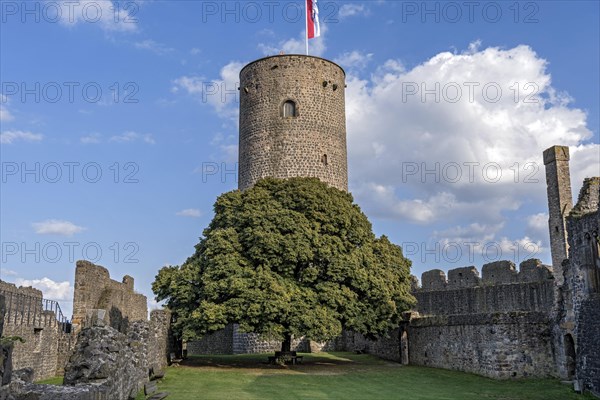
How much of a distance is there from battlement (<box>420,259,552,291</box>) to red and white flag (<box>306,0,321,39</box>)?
53.7ft

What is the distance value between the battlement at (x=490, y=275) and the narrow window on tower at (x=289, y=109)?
13550 mm

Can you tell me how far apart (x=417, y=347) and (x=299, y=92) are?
15858mm

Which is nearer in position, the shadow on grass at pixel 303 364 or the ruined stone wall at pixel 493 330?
the ruined stone wall at pixel 493 330

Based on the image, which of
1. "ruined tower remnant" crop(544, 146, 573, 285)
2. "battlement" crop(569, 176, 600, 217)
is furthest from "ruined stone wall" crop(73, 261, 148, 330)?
"ruined tower remnant" crop(544, 146, 573, 285)

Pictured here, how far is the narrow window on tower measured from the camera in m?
34.2

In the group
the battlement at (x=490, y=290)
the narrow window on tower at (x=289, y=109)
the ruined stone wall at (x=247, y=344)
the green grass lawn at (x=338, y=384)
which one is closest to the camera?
the green grass lawn at (x=338, y=384)

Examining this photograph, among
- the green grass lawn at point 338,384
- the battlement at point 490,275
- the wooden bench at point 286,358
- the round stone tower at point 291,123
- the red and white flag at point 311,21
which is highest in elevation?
the red and white flag at point 311,21

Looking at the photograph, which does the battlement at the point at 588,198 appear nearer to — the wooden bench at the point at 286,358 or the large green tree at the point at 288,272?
the large green tree at the point at 288,272

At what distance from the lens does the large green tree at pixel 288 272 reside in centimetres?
2209

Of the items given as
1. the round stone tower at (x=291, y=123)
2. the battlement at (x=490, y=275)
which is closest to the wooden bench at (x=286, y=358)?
the round stone tower at (x=291, y=123)

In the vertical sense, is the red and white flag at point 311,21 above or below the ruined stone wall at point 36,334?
above

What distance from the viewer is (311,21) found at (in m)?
36.5

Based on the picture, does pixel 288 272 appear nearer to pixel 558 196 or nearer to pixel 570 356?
pixel 570 356

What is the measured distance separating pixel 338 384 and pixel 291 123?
18.4 meters
